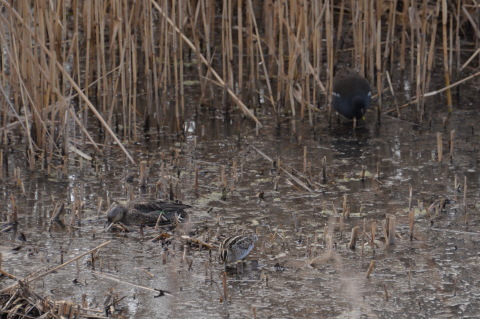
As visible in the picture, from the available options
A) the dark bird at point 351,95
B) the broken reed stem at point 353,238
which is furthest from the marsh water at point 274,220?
the dark bird at point 351,95

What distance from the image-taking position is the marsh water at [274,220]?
14.5 ft

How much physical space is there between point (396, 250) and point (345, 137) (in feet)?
8.86

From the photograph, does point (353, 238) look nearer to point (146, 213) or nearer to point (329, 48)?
point (146, 213)

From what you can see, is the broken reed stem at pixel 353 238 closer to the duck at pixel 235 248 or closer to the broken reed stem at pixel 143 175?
the duck at pixel 235 248

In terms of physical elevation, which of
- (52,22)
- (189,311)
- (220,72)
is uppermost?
(52,22)

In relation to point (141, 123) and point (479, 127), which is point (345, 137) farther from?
point (141, 123)

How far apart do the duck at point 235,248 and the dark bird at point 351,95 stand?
3.27m

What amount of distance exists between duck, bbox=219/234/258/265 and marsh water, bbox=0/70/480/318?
0.30 ft

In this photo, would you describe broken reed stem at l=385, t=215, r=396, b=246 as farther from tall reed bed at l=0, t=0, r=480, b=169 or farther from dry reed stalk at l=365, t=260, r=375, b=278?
tall reed bed at l=0, t=0, r=480, b=169

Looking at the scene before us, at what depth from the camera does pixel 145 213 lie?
18.1 ft

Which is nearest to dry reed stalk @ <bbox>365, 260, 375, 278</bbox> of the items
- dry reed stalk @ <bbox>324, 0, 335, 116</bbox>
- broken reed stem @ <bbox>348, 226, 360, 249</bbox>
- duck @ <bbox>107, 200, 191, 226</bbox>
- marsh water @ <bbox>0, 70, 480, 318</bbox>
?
marsh water @ <bbox>0, 70, 480, 318</bbox>

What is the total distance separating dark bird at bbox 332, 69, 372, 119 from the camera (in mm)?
7750

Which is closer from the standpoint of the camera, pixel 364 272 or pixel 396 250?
pixel 364 272

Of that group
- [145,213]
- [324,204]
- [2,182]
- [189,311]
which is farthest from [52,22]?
[189,311]
